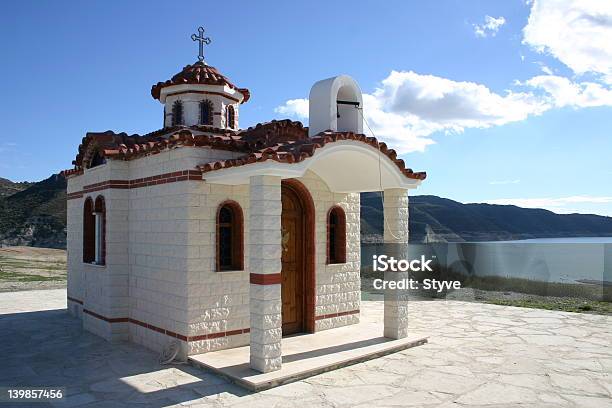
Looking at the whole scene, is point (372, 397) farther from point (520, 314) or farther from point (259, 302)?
point (520, 314)

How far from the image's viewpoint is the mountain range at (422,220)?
40344 mm

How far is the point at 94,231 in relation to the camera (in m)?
11.0

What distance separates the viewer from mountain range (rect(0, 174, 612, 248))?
132 ft

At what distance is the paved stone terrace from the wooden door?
2130 millimetres

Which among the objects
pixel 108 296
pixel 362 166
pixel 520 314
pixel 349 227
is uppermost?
pixel 362 166

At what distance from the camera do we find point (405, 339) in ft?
28.8

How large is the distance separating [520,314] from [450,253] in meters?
6.12

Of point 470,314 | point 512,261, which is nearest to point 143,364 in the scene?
point 470,314

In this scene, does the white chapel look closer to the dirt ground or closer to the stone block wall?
the stone block wall

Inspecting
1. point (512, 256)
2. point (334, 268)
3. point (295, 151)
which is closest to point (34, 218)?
point (512, 256)

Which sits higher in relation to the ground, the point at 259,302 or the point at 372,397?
the point at 259,302

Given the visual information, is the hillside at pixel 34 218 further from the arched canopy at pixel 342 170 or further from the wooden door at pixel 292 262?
the arched canopy at pixel 342 170

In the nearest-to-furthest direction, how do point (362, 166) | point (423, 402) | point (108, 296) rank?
point (423, 402), point (362, 166), point (108, 296)

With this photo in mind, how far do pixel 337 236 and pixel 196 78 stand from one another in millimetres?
4838
